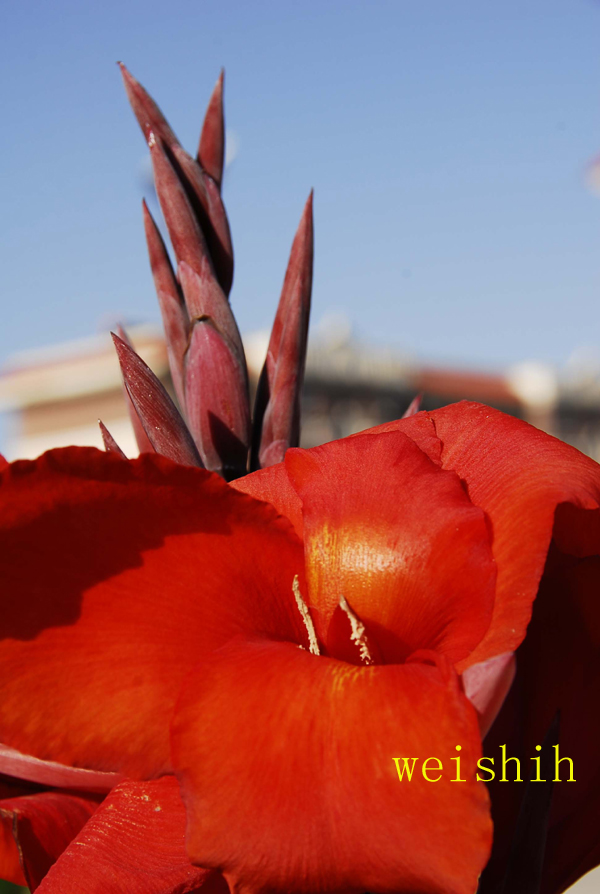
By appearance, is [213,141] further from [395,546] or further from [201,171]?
[395,546]

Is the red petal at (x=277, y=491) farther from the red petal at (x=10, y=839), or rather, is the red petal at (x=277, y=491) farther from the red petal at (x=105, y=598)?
the red petal at (x=10, y=839)

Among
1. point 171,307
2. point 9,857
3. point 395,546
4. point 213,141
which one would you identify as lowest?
point 9,857

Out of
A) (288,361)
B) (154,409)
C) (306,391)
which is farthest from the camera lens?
(306,391)

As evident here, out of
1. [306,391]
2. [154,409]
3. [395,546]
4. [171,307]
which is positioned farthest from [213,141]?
[306,391]

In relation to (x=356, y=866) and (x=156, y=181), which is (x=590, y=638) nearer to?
(x=356, y=866)

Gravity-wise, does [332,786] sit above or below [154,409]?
below

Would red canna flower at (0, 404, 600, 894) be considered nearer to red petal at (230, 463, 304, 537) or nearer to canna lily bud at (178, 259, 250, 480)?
red petal at (230, 463, 304, 537)

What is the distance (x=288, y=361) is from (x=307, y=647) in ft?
0.89

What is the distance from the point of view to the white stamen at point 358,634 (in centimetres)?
32

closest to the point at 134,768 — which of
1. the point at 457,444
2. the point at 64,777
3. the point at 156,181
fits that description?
the point at 64,777

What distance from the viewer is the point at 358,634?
33 cm

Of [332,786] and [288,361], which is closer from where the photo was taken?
[332,786]

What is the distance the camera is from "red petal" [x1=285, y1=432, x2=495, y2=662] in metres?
0.31

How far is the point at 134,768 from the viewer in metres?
0.31
